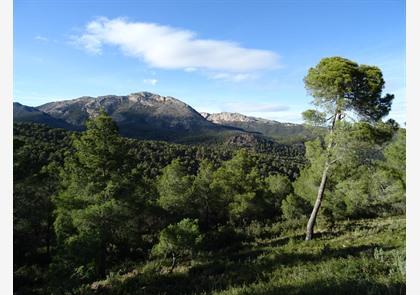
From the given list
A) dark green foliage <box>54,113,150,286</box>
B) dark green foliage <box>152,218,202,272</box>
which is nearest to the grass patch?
dark green foliage <box>152,218,202,272</box>

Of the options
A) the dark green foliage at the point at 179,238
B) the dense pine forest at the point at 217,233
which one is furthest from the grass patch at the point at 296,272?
the dark green foliage at the point at 179,238

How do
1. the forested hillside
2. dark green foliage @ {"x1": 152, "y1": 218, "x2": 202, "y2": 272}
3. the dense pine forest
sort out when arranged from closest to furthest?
1. the dense pine forest
2. the forested hillside
3. dark green foliage @ {"x1": 152, "y1": 218, "x2": 202, "y2": 272}

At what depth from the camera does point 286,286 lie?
711cm

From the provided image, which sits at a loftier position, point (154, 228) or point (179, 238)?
point (179, 238)

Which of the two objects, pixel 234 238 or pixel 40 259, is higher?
pixel 234 238

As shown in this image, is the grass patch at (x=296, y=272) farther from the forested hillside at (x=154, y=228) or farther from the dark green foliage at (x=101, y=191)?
the dark green foliage at (x=101, y=191)

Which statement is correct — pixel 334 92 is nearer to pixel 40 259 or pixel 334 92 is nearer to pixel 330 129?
pixel 330 129

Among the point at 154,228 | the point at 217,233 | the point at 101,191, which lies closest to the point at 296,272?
the point at 101,191

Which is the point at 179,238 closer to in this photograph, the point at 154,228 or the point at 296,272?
the point at 296,272

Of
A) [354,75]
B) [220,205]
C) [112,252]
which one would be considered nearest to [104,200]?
[112,252]

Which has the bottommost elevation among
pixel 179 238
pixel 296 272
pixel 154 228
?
pixel 154 228

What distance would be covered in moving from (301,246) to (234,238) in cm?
785

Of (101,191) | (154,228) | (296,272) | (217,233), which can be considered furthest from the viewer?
(154,228)

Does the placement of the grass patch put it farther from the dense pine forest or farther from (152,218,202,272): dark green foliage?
(152,218,202,272): dark green foliage
